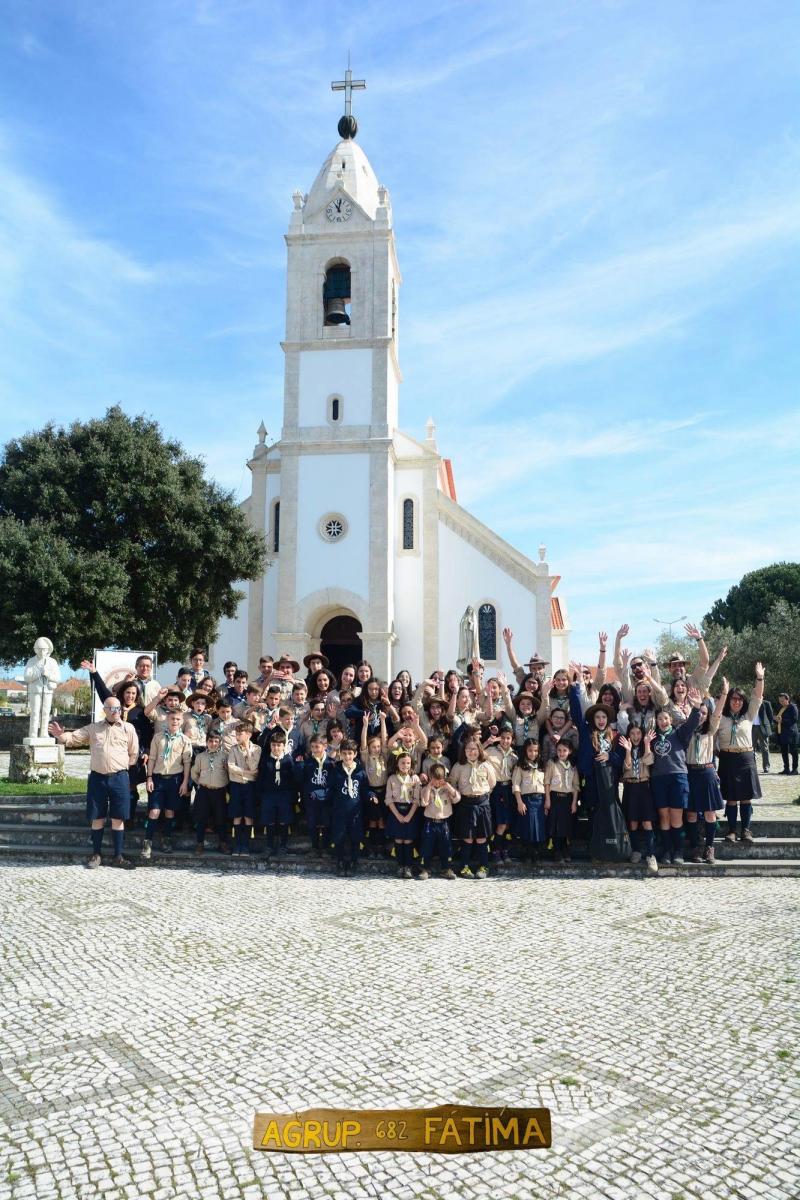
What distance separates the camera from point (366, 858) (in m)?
8.41

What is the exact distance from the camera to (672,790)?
7891mm

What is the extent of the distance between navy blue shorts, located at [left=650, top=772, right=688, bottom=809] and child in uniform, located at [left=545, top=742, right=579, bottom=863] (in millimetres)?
761

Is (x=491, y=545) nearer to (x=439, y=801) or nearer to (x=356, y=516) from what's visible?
(x=356, y=516)

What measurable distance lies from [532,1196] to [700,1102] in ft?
3.19

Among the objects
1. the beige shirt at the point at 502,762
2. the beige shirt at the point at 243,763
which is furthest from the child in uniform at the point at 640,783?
the beige shirt at the point at 243,763

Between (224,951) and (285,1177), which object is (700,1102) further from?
(224,951)

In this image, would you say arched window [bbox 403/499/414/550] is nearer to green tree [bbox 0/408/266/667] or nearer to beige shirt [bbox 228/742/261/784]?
green tree [bbox 0/408/266/667]

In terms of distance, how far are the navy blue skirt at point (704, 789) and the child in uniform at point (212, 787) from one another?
15.0 ft

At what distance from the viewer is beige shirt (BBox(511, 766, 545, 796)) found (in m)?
8.05

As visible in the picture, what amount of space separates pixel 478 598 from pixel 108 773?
1907cm

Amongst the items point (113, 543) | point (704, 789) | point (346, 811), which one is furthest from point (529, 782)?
point (113, 543)

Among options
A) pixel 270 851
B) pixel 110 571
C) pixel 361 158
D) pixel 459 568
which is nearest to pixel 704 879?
pixel 270 851

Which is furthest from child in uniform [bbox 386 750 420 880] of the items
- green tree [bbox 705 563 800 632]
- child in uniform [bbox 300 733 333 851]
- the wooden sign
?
green tree [bbox 705 563 800 632]

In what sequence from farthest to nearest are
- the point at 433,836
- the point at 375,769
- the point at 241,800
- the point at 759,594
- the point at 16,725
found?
1. the point at 759,594
2. the point at 16,725
3. the point at 241,800
4. the point at 375,769
5. the point at 433,836
